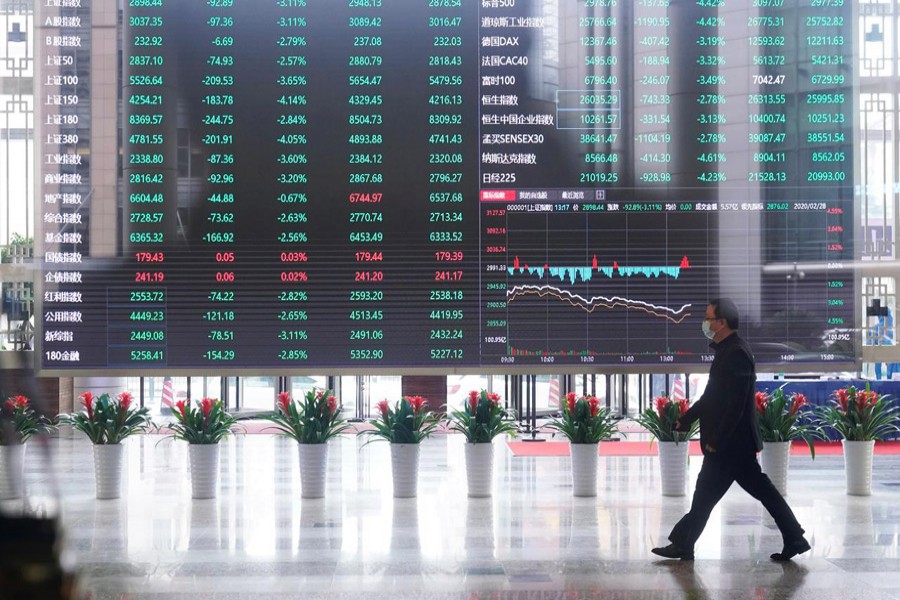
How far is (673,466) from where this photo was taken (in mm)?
10156

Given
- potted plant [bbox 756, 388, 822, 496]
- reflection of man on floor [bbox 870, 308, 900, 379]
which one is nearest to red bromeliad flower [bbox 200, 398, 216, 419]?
Answer: potted plant [bbox 756, 388, 822, 496]

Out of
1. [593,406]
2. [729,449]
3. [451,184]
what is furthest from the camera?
[593,406]

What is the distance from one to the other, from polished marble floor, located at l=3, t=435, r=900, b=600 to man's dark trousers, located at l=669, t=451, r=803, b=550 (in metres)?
0.24

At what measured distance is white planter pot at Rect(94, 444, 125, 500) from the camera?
10047 millimetres

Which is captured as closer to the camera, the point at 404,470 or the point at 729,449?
the point at 729,449

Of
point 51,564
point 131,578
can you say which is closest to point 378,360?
point 131,578

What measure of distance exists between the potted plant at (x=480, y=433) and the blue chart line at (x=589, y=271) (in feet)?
7.72

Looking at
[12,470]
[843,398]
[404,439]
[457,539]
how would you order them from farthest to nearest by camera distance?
[843,398] → [404,439] → [457,539] → [12,470]

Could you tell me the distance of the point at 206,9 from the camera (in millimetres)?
8008

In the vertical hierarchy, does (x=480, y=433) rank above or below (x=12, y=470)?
below

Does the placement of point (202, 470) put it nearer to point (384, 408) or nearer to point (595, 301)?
point (384, 408)

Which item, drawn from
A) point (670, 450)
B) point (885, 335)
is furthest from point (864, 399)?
point (885, 335)

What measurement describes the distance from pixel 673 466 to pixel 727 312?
3.27m

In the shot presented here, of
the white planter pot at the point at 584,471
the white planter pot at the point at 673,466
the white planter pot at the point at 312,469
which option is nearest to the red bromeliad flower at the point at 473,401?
the white planter pot at the point at 584,471
